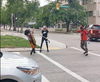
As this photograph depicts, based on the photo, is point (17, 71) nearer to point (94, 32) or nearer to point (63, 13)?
point (94, 32)

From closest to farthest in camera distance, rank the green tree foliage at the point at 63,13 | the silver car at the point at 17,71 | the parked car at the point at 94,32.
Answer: the silver car at the point at 17,71, the parked car at the point at 94,32, the green tree foliage at the point at 63,13

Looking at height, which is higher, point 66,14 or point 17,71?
point 66,14

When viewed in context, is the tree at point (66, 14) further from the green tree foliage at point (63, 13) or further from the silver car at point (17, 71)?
the silver car at point (17, 71)

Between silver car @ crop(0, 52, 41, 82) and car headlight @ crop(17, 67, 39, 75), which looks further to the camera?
car headlight @ crop(17, 67, 39, 75)

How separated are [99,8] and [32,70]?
50.8 m

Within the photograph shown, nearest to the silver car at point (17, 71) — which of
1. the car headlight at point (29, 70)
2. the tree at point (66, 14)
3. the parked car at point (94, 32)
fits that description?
the car headlight at point (29, 70)

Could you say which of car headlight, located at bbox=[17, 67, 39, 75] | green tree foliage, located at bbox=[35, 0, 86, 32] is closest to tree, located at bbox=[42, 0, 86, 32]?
green tree foliage, located at bbox=[35, 0, 86, 32]

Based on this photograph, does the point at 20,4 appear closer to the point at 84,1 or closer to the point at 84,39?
the point at 84,1

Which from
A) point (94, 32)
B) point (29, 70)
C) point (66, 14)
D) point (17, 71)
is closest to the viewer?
point (17, 71)

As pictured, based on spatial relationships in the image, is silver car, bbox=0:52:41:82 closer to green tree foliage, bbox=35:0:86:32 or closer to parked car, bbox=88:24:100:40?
parked car, bbox=88:24:100:40

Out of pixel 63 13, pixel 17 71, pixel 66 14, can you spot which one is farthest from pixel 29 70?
pixel 66 14

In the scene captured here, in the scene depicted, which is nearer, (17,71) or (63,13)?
(17,71)

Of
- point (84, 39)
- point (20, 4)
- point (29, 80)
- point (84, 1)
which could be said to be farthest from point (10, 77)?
point (84, 1)

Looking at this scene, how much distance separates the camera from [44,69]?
7.45 meters
